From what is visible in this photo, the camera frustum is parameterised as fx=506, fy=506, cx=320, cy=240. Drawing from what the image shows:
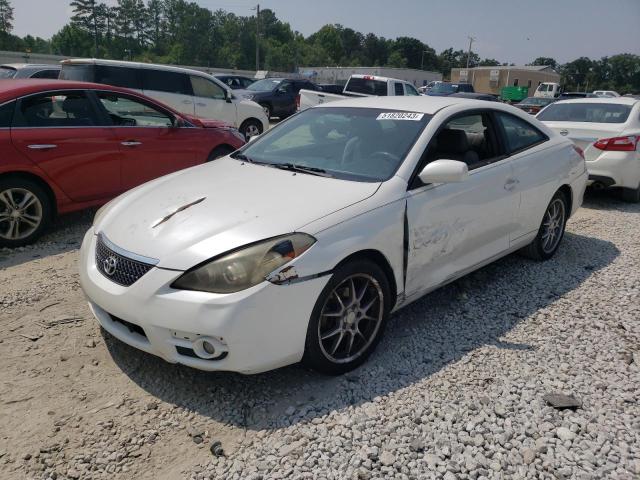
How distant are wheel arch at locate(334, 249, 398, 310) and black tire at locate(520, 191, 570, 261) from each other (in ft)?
7.17

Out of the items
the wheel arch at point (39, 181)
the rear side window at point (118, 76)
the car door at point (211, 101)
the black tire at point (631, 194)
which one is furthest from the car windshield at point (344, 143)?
the car door at point (211, 101)

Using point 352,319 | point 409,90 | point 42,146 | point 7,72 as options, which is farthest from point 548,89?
point 352,319

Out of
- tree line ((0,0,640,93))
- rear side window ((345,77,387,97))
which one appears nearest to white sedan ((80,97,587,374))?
rear side window ((345,77,387,97))

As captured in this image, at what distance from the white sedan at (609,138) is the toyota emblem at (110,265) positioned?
22.3 ft

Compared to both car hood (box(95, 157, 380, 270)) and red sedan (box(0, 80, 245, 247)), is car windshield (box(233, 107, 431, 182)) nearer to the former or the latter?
car hood (box(95, 157, 380, 270))

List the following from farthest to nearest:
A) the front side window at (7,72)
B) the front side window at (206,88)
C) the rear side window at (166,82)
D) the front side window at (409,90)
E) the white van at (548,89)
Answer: the white van at (548,89), the front side window at (409,90), the front side window at (7,72), the front side window at (206,88), the rear side window at (166,82)

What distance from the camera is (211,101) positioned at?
35.3 ft

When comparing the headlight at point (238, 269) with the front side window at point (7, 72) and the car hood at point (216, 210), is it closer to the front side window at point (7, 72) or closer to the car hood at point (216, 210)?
the car hood at point (216, 210)

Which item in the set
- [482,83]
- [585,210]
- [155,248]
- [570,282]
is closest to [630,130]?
[585,210]

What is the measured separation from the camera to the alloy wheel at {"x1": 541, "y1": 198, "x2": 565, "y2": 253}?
481 cm

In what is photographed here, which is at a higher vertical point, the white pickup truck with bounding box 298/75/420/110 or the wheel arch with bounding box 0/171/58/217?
the white pickup truck with bounding box 298/75/420/110

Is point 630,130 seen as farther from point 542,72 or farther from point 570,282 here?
point 542,72

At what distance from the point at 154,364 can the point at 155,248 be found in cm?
79

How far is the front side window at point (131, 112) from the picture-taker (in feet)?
18.4
